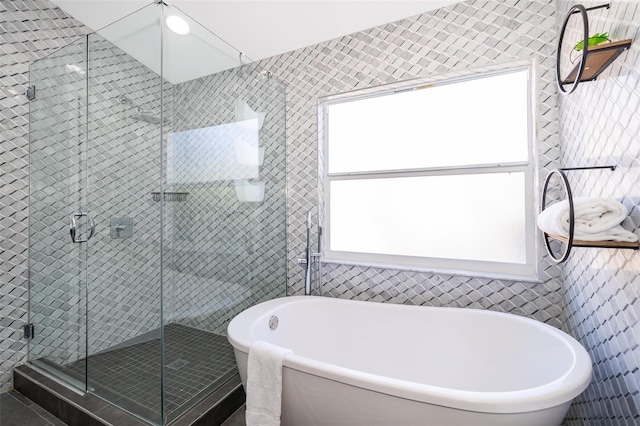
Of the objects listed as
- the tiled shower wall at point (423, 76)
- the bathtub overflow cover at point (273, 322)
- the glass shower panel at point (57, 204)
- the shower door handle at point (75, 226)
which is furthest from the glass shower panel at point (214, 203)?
the glass shower panel at point (57, 204)

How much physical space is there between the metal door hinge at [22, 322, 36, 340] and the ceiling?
2.09 metres

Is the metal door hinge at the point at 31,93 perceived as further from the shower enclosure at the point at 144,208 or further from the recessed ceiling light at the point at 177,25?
the recessed ceiling light at the point at 177,25

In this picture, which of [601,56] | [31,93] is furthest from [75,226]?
[601,56]

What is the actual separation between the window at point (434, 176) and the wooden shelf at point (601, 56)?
71cm

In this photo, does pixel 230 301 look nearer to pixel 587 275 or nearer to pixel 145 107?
pixel 145 107

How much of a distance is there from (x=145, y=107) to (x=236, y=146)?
63 cm

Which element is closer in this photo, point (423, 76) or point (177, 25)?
point (177, 25)

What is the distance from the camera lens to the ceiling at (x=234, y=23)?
181 cm

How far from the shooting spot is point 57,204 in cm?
214

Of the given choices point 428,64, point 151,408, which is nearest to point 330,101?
point 428,64

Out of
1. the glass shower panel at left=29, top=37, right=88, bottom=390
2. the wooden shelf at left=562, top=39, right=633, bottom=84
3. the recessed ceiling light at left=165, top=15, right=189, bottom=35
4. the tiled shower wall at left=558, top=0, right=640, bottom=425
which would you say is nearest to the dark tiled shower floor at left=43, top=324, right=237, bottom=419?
the glass shower panel at left=29, top=37, right=88, bottom=390

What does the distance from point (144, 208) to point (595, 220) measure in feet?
7.24

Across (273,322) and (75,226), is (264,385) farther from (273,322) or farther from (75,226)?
(75,226)

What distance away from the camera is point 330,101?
2490 millimetres
